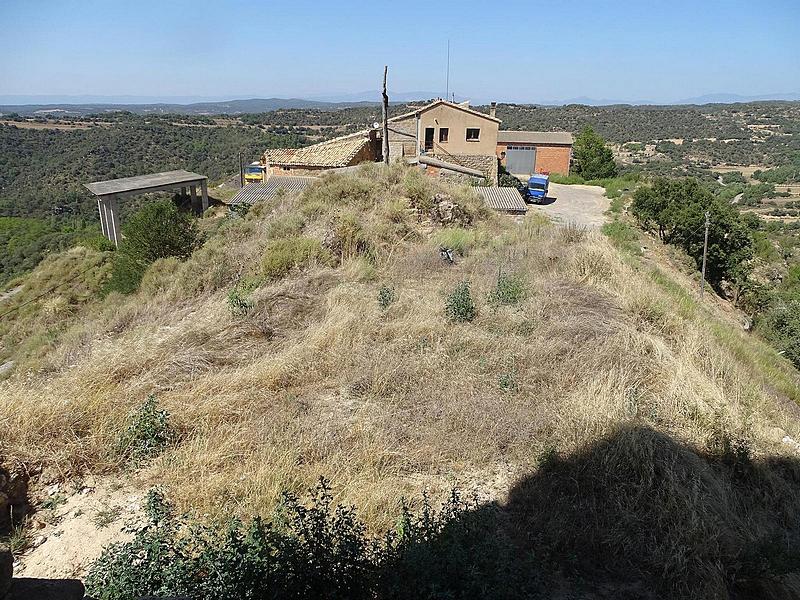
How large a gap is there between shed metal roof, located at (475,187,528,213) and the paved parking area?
1465mm

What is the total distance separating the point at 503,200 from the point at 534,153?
725 inches

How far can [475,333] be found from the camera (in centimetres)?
605

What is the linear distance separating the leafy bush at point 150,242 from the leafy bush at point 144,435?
786 centimetres

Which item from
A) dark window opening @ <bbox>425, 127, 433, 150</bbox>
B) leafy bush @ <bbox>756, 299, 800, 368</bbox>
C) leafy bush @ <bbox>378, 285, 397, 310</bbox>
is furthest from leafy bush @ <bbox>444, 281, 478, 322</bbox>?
dark window opening @ <bbox>425, 127, 433, 150</bbox>

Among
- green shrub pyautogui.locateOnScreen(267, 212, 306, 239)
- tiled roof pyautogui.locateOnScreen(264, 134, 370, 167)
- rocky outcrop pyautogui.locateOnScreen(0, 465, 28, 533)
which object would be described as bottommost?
rocky outcrop pyautogui.locateOnScreen(0, 465, 28, 533)

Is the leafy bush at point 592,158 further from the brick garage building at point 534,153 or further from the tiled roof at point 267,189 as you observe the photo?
the tiled roof at point 267,189

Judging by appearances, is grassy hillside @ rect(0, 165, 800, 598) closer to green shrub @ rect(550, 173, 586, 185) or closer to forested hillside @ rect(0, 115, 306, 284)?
green shrub @ rect(550, 173, 586, 185)

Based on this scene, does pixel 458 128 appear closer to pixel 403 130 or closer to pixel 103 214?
pixel 403 130

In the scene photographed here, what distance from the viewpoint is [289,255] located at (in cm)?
876

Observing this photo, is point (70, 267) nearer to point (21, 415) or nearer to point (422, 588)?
point (21, 415)

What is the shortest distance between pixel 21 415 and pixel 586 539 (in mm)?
4393

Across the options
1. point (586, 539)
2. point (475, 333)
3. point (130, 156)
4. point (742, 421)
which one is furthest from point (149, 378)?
point (130, 156)

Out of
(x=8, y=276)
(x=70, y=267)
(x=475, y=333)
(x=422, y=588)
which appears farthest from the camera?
(x=8, y=276)

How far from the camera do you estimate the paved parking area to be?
18048 mm
